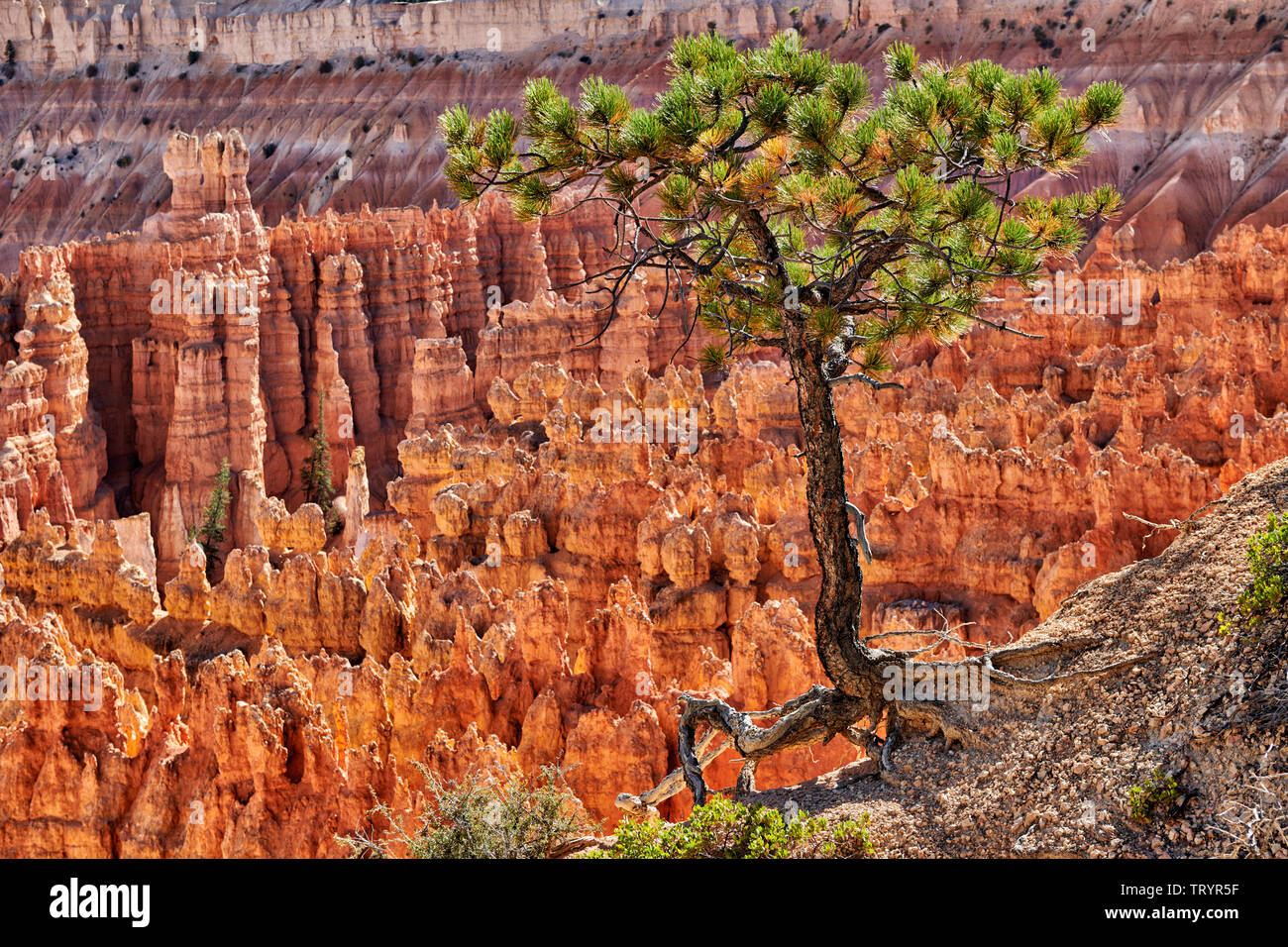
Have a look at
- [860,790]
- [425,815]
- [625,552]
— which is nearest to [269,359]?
[625,552]

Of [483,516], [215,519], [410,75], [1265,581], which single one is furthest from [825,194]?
[410,75]

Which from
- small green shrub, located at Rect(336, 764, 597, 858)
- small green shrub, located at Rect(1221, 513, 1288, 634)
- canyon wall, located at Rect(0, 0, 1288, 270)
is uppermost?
canyon wall, located at Rect(0, 0, 1288, 270)

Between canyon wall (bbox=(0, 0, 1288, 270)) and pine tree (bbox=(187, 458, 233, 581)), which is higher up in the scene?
canyon wall (bbox=(0, 0, 1288, 270))

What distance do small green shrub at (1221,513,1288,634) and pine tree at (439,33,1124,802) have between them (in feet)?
4.51

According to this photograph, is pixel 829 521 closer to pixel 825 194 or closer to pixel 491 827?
pixel 825 194

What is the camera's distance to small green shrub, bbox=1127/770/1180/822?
642cm

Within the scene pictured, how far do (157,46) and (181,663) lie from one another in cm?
7244

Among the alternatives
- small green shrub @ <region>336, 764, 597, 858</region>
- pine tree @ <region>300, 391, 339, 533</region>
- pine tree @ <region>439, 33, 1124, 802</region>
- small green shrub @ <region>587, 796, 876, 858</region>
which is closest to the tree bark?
pine tree @ <region>439, 33, 1124, 802</region>

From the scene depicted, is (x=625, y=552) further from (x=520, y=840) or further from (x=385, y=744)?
(x=520, y=840)

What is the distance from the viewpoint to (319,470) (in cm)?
3262

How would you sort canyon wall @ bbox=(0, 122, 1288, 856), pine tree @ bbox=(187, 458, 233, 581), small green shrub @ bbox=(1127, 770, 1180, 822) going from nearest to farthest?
small green shrub @ bbox=(1127, 770, 1180, 822) < canyon wall @ bbox=(0, 122, 1288, 856) < pine tree @ bbox=(187, 458, 233, 581)

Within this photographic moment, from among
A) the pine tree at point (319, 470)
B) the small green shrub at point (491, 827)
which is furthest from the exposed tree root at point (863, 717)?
the pine tree at point (319, 470)

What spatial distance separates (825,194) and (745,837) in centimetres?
362

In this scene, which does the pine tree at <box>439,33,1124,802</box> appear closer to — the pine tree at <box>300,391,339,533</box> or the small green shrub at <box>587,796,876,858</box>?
the small green shrub at <box>587,796,876,858</box>
